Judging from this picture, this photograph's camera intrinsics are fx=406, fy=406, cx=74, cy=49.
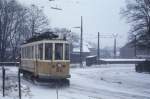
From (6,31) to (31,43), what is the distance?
52735mm

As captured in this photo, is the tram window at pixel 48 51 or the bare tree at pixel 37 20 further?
the bare tree at pixel 37 20

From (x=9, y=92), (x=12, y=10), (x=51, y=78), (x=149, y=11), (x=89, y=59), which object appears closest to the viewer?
(x=9, y=92)

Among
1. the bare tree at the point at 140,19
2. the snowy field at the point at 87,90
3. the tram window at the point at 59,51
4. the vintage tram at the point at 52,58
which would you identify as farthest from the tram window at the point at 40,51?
the bare tree at the point at 140,19

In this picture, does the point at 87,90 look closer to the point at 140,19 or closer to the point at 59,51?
the point at 59,51

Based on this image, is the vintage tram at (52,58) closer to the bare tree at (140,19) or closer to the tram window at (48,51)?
the tram window at (48,51)

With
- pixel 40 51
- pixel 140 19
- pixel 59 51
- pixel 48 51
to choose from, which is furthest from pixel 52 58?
pixel 140 19

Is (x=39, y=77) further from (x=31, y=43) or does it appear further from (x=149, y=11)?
(x=149, y=11)

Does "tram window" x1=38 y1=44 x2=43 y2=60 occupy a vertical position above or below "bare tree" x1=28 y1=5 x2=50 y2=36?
below

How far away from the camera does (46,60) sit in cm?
2448

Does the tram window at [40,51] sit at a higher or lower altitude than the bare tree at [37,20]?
lower

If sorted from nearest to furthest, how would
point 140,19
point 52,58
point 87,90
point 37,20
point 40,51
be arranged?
1. point 87,90
2. point 52,58
3. point 40,51
4. point 140,19
5. point 37,20

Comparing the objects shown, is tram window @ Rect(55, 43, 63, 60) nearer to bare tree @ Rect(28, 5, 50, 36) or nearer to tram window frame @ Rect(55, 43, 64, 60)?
tram window frame @ Rect(55, 43, 64, 60)

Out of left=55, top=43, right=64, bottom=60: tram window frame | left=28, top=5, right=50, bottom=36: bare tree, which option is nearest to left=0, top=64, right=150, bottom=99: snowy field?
left=55, top=43, right=64, bottom=60: tram window frame

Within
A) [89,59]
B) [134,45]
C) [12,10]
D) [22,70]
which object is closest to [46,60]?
[22,70]
